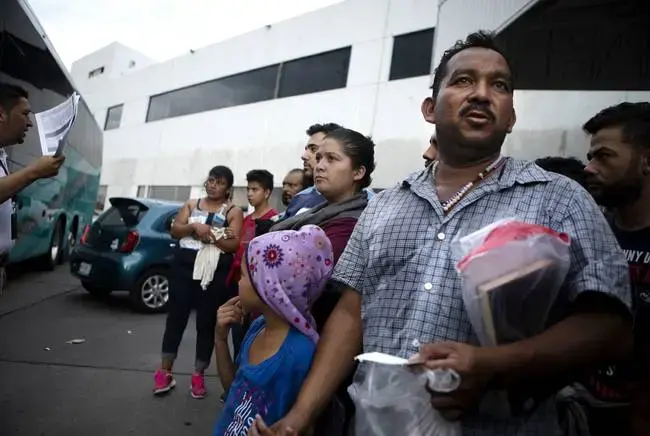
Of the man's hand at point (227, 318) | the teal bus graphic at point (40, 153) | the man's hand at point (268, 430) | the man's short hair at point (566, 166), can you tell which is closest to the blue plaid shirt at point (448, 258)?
the man's hand at point (268, 430)

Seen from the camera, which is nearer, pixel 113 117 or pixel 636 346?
pixel 636 346

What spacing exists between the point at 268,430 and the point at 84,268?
6.06 m

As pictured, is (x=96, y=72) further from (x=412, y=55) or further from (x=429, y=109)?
(x=429, y=109)

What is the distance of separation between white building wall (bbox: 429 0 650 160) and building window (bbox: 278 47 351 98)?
596 cm

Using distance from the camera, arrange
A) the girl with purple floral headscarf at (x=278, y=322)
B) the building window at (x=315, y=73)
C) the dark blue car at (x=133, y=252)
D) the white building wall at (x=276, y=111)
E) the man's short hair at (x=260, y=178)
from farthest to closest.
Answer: the building window at (x=315, y=73) < the white building wall at (x=276, y=111) < the dark blue car at (x=133, y=252) < the man's short hair at (x=260, y=178) < the girl with purple floral headscarf at (x=278, y=322)

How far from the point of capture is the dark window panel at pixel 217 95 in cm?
1645

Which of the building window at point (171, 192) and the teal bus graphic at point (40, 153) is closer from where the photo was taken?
the teal bus graphic at point (40, 153)

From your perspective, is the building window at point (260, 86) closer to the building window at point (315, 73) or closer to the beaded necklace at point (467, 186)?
the building window at point (315, 73)

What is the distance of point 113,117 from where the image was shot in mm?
23438

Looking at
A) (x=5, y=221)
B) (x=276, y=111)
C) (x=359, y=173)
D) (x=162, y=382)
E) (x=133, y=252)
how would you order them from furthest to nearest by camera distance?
(x=276, y=111), (x=133, y=252), (x=162, y=382), (x=5, y=221), (x=359, y=173)

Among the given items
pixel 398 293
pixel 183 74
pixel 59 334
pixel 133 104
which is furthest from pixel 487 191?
pixel 133 104

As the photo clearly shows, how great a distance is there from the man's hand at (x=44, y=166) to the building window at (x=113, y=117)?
22.4 m

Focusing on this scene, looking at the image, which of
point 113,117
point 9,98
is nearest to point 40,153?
point 9,98

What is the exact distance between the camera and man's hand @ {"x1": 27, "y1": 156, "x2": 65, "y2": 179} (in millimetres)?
2524
